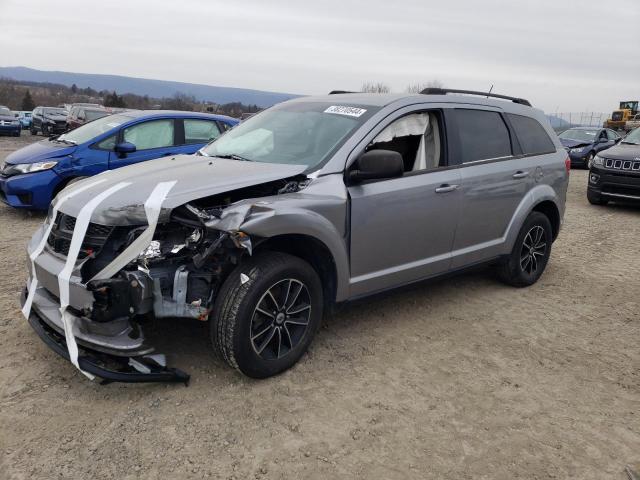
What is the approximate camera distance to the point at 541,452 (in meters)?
2.80

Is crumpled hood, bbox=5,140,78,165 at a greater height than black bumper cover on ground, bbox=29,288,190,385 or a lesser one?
greater

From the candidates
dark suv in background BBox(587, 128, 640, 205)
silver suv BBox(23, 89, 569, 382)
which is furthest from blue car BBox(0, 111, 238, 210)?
dark suv in background BBox(587, 128, 640, 205)

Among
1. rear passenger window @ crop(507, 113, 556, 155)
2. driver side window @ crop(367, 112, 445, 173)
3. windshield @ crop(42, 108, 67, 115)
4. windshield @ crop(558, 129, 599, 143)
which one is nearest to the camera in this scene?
driver side window @ crop(367, 112, 445, 173)

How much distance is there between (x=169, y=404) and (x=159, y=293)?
644mm

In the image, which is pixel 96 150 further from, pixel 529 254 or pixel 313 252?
pixel 529 254

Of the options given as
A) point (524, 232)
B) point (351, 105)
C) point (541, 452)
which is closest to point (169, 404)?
point (541, 452)

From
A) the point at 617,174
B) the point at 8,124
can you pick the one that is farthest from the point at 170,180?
the point at 8,124

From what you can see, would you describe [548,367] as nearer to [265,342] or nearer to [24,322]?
[265,342]

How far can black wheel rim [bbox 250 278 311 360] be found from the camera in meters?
3.22

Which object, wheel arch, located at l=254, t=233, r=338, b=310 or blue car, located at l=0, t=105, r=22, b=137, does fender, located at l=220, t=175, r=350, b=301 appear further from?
blue car, located at l=0, t=105, r=22, b=137

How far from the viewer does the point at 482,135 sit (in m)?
4.66

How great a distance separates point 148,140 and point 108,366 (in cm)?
508

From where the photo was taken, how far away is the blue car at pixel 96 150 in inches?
281

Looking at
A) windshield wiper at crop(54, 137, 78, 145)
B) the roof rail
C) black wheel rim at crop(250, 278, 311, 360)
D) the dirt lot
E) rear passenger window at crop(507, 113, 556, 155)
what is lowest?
the dirt lot
